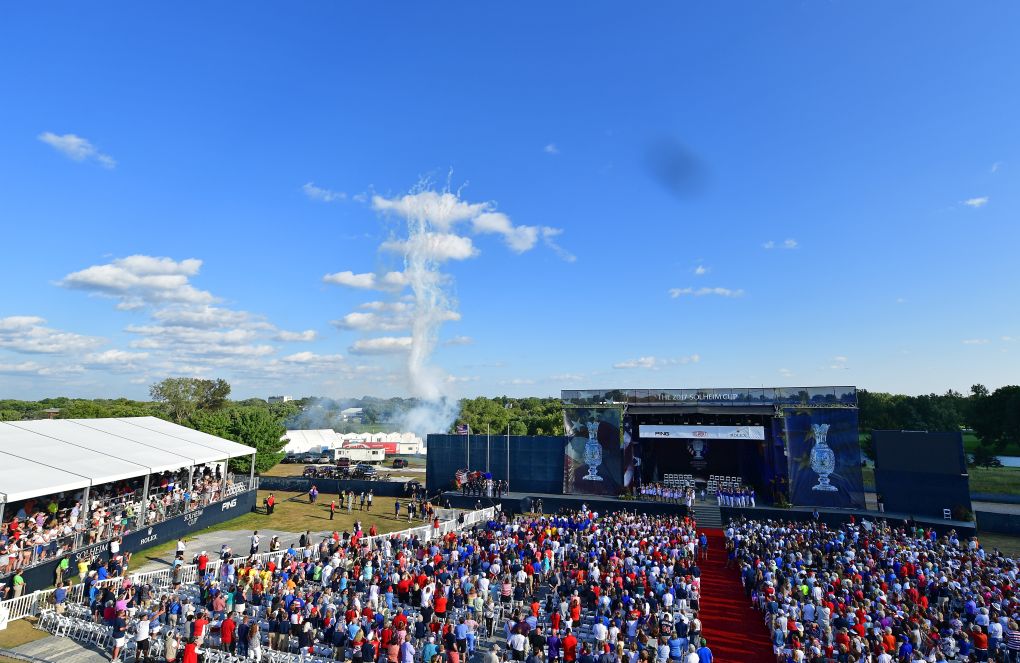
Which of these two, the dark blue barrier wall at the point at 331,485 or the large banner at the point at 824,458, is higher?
the large banner at the point at 824,458

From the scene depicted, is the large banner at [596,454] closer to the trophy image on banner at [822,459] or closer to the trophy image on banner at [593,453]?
the trophy image on banner at [593,453]

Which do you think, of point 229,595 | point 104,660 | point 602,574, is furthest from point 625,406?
point 104,660

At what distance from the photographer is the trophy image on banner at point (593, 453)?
3862 centimetres

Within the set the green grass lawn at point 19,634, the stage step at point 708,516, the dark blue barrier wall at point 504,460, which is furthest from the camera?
the dark blue barrier wall at point 504,460

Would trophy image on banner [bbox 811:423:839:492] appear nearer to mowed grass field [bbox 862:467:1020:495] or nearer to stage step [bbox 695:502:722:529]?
stage step [bbox 695:502:722:529]

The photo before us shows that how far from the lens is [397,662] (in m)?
12.2

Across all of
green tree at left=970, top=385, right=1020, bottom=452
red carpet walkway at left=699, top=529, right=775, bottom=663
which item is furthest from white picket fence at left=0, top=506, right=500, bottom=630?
green tree at left=970, top=385, right=1020, bottom=452

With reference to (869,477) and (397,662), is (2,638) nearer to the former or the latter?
(397,662)

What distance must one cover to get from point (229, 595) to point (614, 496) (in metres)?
27.1

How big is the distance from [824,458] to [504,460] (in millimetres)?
21037

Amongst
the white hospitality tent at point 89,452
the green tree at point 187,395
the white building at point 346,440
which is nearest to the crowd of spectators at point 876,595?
the white hospitality tent at point 89,452

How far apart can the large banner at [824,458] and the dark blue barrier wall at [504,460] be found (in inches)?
589

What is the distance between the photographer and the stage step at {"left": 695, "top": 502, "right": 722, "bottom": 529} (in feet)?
108

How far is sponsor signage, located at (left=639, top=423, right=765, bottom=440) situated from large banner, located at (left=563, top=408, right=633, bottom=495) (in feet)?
5.73
